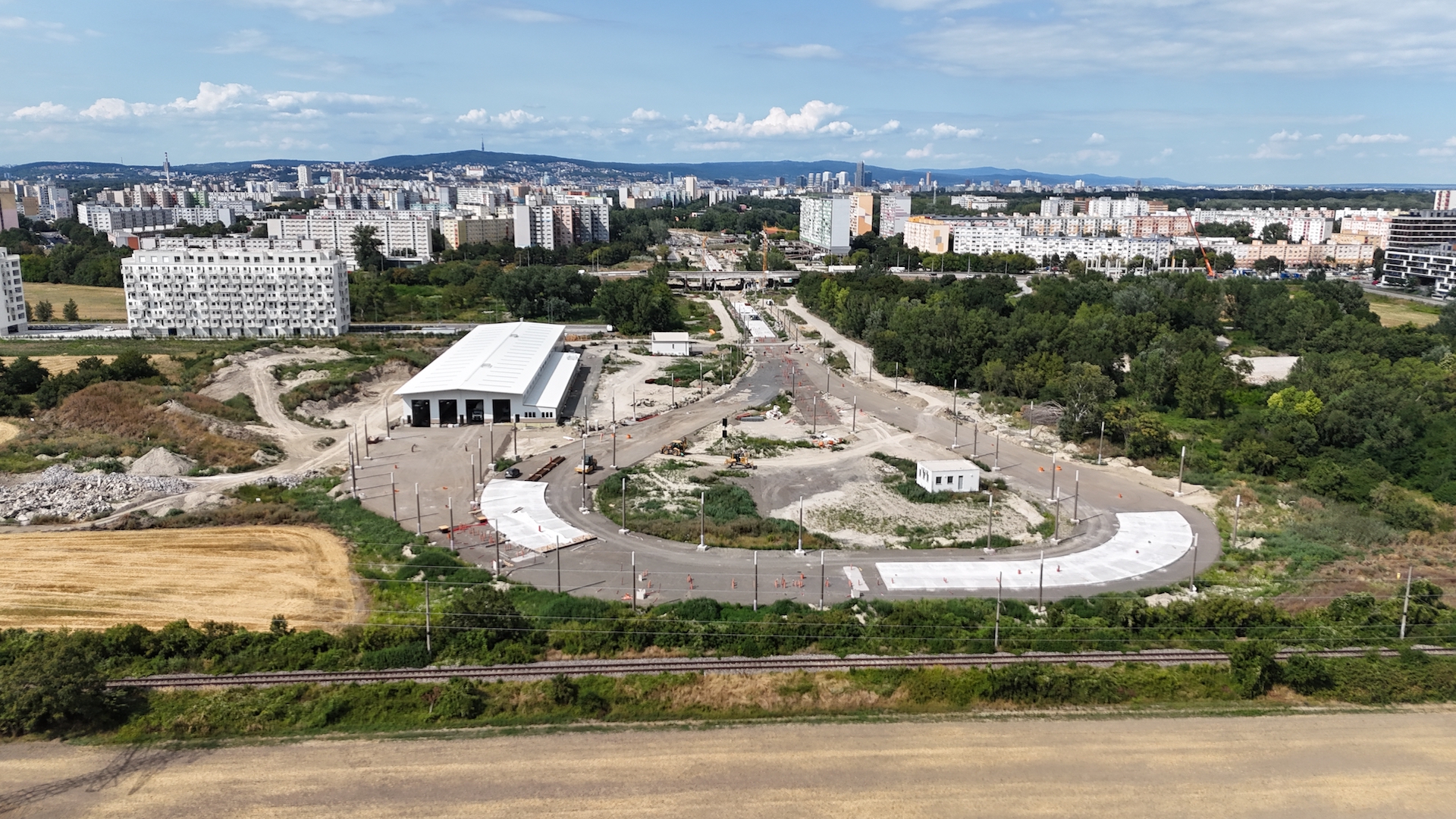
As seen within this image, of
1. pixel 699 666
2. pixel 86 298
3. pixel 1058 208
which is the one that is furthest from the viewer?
pixel 1058 208

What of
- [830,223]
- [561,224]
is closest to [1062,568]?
[561,224]

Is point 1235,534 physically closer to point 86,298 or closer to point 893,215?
point 86,298

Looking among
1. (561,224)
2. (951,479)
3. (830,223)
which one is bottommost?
(951,479)

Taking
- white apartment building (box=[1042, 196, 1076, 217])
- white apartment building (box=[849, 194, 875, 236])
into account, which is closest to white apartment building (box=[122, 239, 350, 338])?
white apartment building (box=[849, 194, 875, 236])

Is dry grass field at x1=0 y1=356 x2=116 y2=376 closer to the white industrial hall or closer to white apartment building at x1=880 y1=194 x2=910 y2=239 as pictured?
the white industrial hall

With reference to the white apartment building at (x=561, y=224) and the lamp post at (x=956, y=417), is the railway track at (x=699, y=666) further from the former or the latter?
the white apartment building at (x=561, y=224)

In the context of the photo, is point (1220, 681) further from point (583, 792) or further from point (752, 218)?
point (752, 218)
